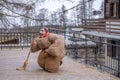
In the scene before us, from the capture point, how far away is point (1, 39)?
53.7ft

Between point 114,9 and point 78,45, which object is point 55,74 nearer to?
point 78,45

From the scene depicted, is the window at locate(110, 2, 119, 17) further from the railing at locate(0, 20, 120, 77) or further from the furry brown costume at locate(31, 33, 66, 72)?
the furry brown costume at locate(31, 33, 66, 72)

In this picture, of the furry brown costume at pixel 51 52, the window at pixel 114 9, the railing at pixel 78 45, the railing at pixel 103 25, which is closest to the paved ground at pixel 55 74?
the furry brown costume at pixel 51 52

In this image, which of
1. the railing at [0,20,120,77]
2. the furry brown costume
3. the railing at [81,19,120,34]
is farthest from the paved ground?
the railing at [81,19,120,34]

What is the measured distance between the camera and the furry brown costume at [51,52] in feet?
28.6

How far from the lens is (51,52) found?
8.70m

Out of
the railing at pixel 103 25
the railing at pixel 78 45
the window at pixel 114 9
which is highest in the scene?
the window at pixel 114 9

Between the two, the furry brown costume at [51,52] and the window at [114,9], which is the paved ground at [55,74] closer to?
the furry brown costume at [51,52]

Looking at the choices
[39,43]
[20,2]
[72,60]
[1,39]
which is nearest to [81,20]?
[1,39]

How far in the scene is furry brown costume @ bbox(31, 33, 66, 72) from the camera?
873cm

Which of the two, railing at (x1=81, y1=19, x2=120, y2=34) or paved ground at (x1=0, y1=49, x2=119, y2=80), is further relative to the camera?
railing at (x1=81, y1=19, x2=120, y2=34)

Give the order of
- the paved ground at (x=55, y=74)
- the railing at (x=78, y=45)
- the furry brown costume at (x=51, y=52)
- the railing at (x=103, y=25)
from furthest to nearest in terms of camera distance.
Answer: the railing at (x=103, y=25) < the railing at (x=78, y=45) < the furry brown costume at (x=51, y=52) < the paved ground at (x=55, y=74)

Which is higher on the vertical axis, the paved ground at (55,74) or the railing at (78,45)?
the railing at (78,45)

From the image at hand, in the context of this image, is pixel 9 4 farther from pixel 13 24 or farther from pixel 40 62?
pixel 40 62
